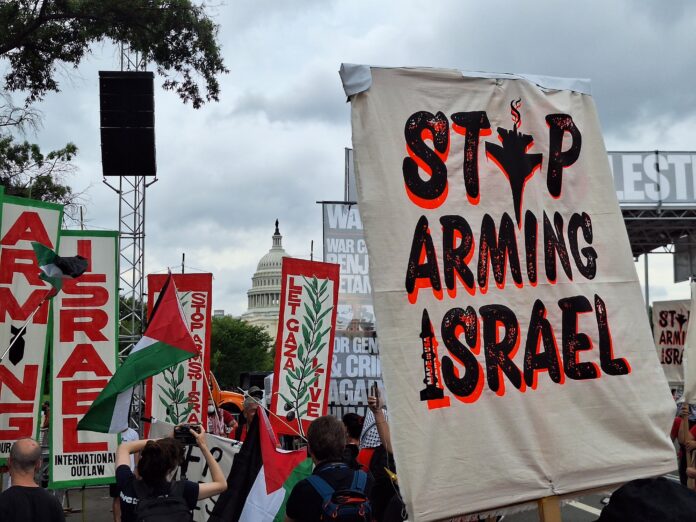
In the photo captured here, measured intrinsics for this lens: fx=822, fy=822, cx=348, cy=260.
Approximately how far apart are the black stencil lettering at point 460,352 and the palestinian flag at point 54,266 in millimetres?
4293

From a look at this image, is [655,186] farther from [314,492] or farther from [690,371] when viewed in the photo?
[314,492]

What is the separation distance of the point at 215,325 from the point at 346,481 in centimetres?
7068

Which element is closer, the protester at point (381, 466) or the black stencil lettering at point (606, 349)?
the black stencil lettering at point (606, 349)

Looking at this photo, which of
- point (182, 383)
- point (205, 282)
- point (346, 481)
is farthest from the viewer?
point (205, 282)

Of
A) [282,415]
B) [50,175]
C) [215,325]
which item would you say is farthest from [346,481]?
[215,325]

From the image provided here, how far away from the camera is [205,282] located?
12547mm

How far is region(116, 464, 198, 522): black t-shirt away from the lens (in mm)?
4137

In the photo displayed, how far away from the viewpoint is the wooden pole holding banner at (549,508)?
323 centimetres

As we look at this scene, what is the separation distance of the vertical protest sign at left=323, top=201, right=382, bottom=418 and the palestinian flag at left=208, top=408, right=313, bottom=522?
25.3 ft

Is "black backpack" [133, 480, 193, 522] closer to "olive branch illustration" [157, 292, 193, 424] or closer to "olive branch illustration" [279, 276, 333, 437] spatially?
"olive branch illustration" [279, 276, 333, 437]

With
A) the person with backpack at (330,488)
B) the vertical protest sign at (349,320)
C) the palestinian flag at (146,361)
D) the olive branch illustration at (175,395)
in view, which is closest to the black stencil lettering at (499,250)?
the person with backpack at (330,488)

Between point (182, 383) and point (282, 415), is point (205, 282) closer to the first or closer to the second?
point (182, 383)

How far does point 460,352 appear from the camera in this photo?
10.6ft

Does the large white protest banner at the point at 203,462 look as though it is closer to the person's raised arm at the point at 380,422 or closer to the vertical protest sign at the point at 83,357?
the vertical protest sign at the point at 83,357
